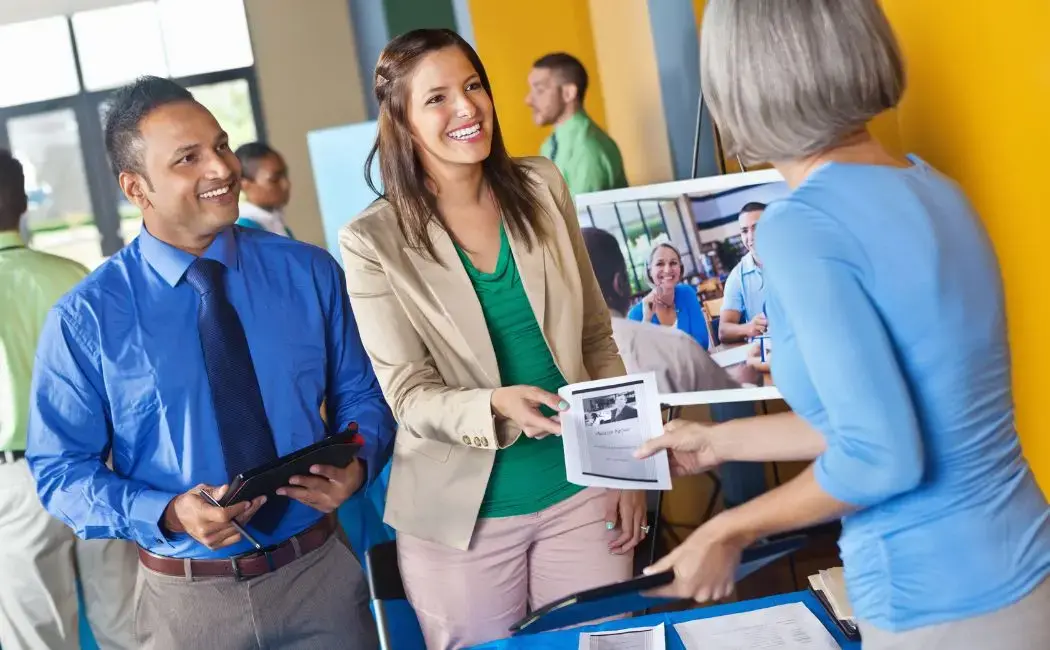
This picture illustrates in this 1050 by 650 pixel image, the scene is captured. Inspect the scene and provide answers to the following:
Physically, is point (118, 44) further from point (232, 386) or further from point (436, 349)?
point (436, 349)

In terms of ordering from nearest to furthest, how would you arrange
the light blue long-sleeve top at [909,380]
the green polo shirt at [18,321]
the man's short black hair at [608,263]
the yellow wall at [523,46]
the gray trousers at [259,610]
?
1. the light blue long-sleeve top at [909,380]
2. the gray trousers at [259,610]
3. the man's short black hair at [608,263]
4. the green polo shirt at [18,321]
5. the yellow wall at [523,46]

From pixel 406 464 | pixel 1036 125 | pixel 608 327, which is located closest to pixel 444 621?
pixel 406 464

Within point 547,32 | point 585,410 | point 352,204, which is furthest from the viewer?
point 352,204

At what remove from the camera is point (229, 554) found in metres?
2.05

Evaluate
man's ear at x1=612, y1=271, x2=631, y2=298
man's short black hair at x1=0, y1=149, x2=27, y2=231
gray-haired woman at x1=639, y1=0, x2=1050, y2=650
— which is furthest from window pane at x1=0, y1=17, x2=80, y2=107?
gray-haired woman at x1=639, y1=0, x2=1050, y2=650

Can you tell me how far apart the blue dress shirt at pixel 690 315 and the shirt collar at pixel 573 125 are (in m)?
0.89

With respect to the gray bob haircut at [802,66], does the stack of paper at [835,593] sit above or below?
below

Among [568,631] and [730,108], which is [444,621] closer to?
[568,631]

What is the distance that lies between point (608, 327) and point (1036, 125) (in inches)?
38.6

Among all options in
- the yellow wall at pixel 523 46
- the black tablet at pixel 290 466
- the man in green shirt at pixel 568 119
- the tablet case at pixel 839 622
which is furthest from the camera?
the yellow wall at pixel 523 46

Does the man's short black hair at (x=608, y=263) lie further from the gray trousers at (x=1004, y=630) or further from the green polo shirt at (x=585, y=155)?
the gray trousers at (x=1004, y=630)

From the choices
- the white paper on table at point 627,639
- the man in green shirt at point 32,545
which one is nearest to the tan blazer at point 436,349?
the white paper on table at point 627,639

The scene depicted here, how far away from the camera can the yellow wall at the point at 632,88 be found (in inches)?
143

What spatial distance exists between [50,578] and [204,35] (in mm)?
2189
